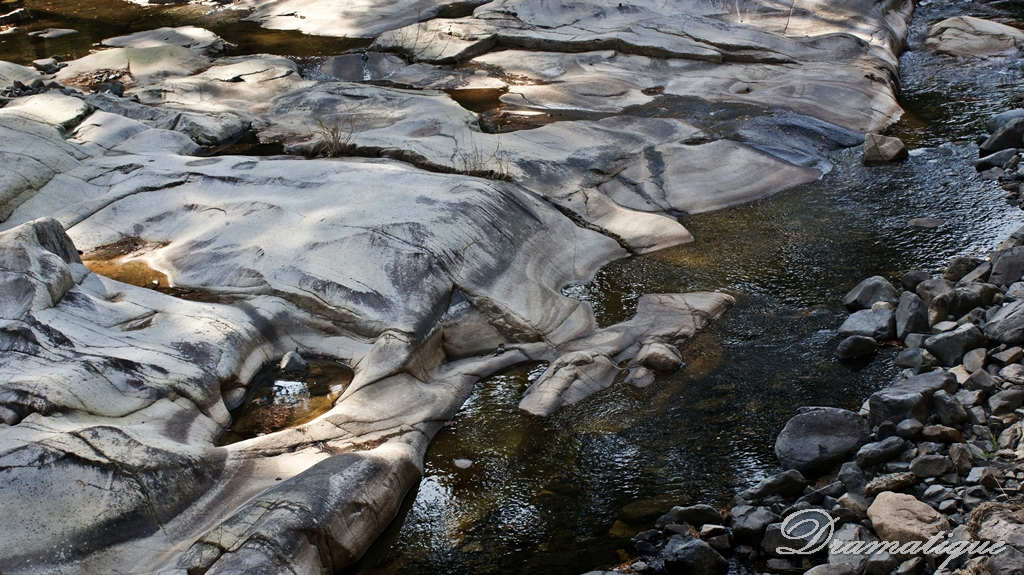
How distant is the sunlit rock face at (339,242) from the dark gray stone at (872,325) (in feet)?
2.85

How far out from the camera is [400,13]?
1209 cm

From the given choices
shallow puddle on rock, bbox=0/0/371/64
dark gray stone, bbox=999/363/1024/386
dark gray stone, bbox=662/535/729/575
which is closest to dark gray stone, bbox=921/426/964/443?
dark gray stone, bbox=999/363/1024/386

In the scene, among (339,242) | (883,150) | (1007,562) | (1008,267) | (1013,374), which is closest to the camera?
(1007,562)

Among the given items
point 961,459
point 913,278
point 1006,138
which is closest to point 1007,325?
point 913,278

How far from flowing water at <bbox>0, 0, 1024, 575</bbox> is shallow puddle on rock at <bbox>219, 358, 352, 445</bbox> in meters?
0.06

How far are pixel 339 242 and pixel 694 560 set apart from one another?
3.01 meters

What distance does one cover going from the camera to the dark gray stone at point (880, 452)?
370cm

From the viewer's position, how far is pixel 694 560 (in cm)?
335

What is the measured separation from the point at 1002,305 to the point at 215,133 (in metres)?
6.72

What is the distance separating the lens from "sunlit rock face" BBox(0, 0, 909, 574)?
364 cm

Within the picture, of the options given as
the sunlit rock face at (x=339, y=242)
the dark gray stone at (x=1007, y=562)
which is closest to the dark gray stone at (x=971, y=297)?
the sunlit rock face at (x=339, y=242)

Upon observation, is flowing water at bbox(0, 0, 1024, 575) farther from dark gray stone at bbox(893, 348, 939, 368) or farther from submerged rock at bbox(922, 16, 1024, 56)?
submerged rock at bbox(922, 16, 1024, 56)

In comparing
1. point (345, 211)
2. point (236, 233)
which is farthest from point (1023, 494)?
point (236, 233)

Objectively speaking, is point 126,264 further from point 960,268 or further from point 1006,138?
point 1006,138
